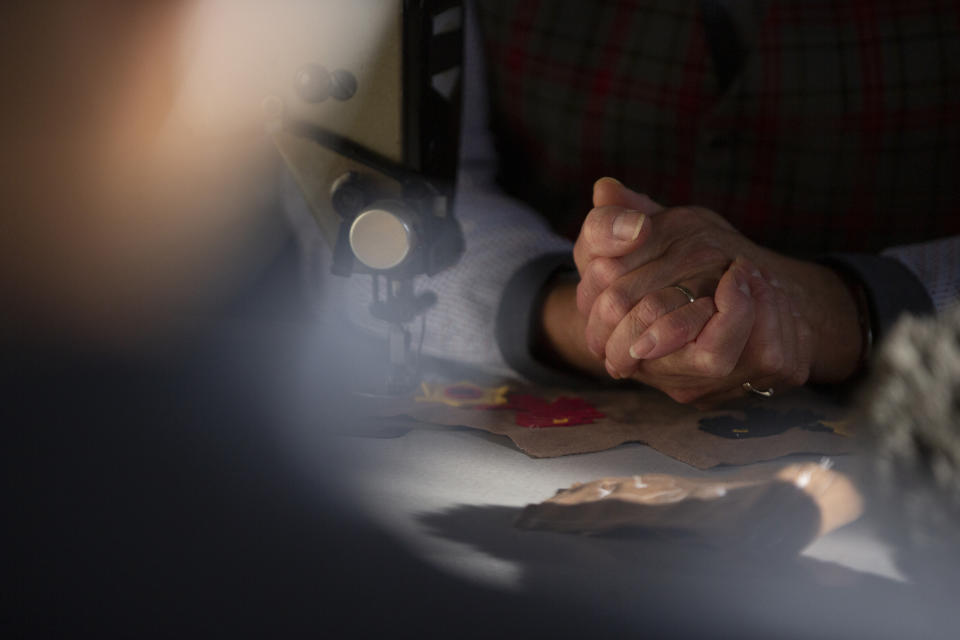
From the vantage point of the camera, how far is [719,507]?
389 mm

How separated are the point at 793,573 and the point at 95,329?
0.60m

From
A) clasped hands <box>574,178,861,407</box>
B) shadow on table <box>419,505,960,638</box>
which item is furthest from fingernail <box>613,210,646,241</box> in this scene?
shadow on table <box>419,505,960,638</box>

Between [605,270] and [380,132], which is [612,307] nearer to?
[605,270]

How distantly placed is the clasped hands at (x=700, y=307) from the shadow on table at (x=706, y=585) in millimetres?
174

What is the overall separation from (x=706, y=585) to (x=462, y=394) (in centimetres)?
29

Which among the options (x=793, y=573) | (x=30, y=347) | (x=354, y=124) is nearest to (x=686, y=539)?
(x=793, y=573)

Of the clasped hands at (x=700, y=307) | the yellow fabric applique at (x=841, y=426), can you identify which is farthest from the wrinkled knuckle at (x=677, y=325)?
the yellow fabric applique at (x=841, y=426)

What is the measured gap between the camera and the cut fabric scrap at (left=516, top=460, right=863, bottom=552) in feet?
1.19

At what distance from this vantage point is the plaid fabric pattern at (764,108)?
2.55 feet

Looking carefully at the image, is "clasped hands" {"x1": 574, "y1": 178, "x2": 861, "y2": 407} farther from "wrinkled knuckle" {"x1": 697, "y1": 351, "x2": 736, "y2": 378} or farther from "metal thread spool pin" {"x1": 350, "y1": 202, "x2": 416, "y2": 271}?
"metal thread spool pin" {"x1": 350, "y1": 202, "x2": 416, "y2": 271}

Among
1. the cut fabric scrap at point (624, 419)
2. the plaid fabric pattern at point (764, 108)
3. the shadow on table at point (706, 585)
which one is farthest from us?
the plaid fabric pattern at point (764, 108)

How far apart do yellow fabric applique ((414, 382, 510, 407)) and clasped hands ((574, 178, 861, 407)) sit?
8 cm

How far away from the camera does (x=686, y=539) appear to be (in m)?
0.36

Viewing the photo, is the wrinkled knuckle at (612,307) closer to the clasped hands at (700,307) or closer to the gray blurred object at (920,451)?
the clasped hands at (700,307)
